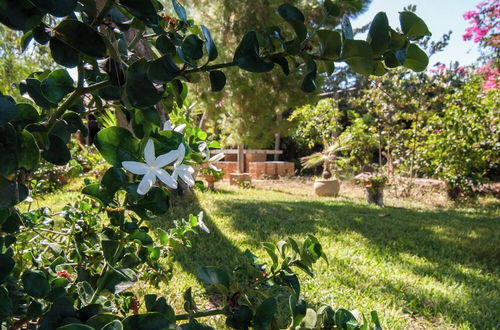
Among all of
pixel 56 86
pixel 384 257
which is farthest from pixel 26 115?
pixel 384 257

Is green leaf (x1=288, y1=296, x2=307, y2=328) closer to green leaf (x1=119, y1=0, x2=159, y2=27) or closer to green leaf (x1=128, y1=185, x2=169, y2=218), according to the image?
green leaf (x1=128, y1=185, x2=169, y2=218)

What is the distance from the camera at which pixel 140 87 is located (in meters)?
0.37

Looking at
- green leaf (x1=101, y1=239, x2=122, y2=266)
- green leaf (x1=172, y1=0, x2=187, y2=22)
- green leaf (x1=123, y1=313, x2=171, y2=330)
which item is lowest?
green leaf (x1=123, y1=313, x2=171, y2=330)

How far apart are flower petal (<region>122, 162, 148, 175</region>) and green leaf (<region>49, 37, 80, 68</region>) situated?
124 mm

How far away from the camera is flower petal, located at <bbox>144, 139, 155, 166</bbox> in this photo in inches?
16.9

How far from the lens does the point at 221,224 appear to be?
329 centimetres

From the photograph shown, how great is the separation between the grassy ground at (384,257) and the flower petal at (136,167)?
1.28 meters

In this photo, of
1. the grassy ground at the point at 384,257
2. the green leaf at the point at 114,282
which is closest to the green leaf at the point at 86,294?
the green leaf at the point at 114,282

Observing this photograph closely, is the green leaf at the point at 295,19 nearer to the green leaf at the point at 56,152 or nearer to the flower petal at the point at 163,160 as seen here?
the flower petal at the point at 163,160

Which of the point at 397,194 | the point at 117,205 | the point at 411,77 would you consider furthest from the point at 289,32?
the point at 117,205

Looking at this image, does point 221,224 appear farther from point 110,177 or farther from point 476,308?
point 110,177

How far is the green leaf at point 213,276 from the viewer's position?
580 millimetres

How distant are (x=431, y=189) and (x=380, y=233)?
3.95 meters

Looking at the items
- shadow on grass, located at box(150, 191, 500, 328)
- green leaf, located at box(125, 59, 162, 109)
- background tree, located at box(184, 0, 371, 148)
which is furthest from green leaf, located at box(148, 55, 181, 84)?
background tree, located at box(184, 0, 371, 148)
